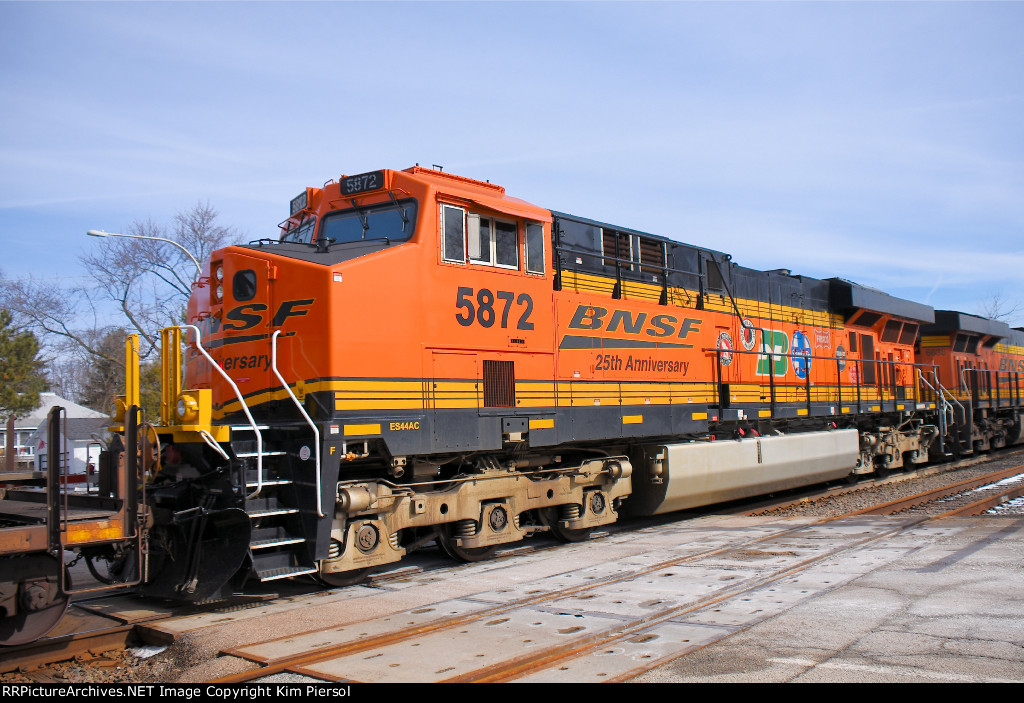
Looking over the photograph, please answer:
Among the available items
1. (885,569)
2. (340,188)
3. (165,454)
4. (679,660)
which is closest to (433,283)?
(340,188)

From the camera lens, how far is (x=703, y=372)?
38.7 feet

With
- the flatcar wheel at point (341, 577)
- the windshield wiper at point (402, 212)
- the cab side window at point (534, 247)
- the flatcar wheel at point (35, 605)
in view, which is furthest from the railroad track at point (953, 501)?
the flatcar wheel at point (35, 605)

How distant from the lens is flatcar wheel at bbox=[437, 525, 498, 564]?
8.44 m

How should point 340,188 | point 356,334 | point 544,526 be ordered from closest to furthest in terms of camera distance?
point 356,334 < point 340,188 < point 544,526

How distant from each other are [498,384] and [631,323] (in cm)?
264

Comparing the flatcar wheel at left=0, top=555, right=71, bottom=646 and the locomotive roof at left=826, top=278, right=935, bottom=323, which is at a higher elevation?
the locomotive roof at left=826, top=278, right=935, bottom=323

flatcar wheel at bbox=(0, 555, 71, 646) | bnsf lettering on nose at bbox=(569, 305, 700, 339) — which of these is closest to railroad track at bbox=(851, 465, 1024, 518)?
bnsf lettering on nose at bbox=(569, 305, 700, 339)

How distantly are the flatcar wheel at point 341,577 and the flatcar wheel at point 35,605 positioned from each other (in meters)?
2.50

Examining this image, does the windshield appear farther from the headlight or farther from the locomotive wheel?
the locomotive wheel

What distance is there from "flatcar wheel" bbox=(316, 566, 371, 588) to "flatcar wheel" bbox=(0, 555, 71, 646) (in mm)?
2500

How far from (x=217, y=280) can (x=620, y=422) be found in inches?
200

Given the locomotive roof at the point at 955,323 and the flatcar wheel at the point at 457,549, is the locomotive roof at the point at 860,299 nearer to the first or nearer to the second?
the locomotive roof at the point at 955,323

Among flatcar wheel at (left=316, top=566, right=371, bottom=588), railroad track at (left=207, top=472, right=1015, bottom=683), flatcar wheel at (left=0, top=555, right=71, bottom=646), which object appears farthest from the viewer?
flatcar wheel at (left=316, top=566, right=371, bottom=588)

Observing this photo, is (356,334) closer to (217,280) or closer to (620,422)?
(217,280)
